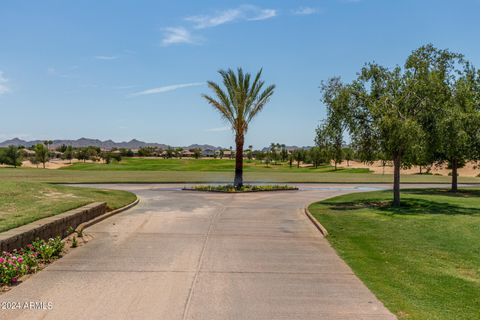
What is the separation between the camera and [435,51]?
18.7 meters

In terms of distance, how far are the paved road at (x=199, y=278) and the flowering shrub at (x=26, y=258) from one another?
0.28 meters

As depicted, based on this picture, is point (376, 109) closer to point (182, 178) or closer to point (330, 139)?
point (330, 139)

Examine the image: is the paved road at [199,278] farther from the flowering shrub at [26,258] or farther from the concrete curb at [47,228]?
the concrete curb at [47,228]

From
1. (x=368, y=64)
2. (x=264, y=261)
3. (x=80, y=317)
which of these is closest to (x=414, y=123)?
(x=368, y=64)

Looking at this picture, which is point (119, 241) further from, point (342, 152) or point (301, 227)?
point (342, 152)

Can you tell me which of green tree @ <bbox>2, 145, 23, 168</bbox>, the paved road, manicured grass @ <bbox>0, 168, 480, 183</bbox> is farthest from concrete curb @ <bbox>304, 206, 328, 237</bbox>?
green tree @ <bbox>2, 145, 23, 168</bbox>

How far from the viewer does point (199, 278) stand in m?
7.65

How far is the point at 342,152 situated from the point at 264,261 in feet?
38.6

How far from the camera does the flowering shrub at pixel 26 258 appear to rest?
716 centimetres

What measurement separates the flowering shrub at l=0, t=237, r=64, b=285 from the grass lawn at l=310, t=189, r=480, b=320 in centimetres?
615

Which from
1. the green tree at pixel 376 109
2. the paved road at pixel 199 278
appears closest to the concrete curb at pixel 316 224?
the paved road at pixel 199 278

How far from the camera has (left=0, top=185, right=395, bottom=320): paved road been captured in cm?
602

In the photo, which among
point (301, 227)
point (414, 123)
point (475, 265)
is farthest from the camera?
point (414, 123)

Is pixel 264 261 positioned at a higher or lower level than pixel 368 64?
lower
